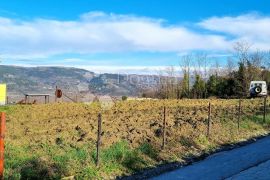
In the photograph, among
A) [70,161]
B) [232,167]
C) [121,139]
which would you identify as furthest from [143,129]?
[70,161]

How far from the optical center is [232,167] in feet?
48.8

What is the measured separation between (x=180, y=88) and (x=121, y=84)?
2171 cm

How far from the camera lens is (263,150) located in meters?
17.8

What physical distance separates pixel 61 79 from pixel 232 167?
10391cm

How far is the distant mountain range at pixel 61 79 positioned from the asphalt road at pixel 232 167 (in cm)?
5544

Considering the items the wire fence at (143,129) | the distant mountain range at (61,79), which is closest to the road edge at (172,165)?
the wire fence at (143,129)

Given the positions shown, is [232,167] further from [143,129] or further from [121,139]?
[143,129]

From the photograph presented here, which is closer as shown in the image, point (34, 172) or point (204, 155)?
point (34, 172)

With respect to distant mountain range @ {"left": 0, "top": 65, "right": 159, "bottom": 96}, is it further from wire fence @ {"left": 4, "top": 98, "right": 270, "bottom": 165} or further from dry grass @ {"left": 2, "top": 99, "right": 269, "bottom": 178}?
dry grass @ {"left": 2, "top": 99, "right": 269, "bottom": 178}

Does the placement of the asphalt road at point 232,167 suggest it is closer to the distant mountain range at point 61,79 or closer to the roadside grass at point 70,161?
the roadside grass at point 70,161

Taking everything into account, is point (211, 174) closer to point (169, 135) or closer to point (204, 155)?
point (204, 155)

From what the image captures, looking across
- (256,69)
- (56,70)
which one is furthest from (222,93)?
(56,70)

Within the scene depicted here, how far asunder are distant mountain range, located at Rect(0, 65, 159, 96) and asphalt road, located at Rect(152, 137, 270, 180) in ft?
182

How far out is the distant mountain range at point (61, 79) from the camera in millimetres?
81363
